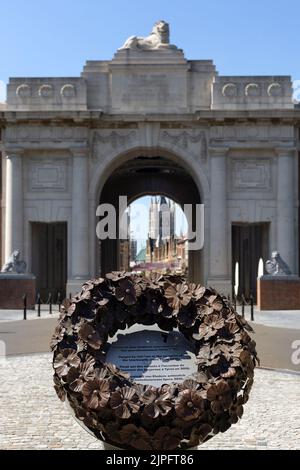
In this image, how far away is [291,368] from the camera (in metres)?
12.0

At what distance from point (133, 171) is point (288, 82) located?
13655 mm

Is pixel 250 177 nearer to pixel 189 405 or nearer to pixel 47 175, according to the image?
pixel 47 175

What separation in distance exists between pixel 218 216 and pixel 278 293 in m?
5.28

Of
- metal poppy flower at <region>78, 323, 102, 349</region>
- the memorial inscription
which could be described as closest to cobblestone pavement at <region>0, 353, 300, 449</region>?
the memorial inscription

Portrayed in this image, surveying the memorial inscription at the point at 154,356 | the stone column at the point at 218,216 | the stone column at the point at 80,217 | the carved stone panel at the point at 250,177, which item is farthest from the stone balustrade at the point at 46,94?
the memorial inscription at the point at 154,356

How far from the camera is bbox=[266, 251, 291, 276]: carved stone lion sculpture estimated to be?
86.9ft

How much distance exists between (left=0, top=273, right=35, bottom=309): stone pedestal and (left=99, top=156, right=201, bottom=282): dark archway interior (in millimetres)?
10484

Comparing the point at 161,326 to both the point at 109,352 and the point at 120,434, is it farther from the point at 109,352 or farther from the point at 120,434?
the point at 120,434

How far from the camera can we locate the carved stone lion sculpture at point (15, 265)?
26750mm

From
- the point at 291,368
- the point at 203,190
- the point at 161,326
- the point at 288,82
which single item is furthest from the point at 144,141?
the point at 161,326

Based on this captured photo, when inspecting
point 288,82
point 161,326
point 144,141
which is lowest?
point 161,326

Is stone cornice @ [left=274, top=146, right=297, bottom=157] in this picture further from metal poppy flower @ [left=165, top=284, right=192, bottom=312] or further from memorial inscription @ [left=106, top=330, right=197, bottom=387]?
memorial inscription @ [left=106, top=330, right=197, bottom=387]

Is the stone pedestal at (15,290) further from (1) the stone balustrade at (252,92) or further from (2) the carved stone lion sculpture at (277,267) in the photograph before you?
(1) the stone balustrade at (252,92)

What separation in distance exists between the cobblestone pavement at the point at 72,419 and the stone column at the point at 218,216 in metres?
17.6
